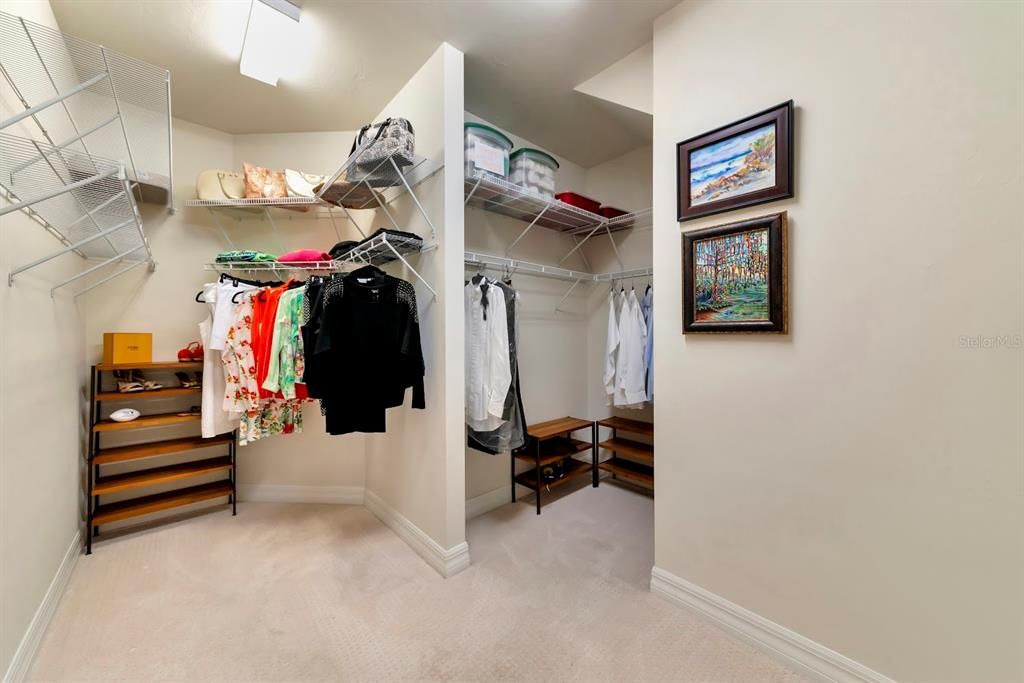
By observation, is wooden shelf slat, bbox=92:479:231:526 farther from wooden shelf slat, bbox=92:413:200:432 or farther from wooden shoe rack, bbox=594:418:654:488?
wooden shoe rack, bbox=594:418:654:488

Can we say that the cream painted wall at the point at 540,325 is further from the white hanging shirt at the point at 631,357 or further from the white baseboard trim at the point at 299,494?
the white baseboard trim at the point at 299,494

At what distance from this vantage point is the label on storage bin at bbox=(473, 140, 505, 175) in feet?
6.85

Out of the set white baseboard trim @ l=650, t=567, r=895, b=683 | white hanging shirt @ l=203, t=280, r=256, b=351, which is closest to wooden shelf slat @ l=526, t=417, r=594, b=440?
white baseboard trim @ l=650, t=567, r=895, b=683

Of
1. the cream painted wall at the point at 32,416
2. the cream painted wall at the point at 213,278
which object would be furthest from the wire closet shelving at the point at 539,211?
the cream painted wall at the point at 32,416

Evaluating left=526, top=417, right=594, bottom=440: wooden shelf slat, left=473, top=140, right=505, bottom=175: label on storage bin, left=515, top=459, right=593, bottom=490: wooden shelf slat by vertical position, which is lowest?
left=515, top=459, right=593, bottom=490: wooden shelf slat

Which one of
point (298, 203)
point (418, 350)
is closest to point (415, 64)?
point (298, 203)

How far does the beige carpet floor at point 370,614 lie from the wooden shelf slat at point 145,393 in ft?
2.76

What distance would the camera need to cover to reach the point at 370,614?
1.62m

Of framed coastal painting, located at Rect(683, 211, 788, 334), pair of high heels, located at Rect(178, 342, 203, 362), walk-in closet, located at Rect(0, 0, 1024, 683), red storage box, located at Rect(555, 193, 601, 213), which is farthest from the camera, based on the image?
red storage box, located at Rect(555, 193, 601, 213)

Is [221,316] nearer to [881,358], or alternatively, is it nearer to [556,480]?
[556,480]

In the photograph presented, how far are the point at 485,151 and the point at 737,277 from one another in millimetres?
1490

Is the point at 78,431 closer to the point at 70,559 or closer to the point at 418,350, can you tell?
the point at 70,559

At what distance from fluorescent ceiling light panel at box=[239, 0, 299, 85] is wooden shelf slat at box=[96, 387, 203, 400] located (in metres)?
1.91

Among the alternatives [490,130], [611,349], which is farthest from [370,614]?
[490,130]
